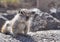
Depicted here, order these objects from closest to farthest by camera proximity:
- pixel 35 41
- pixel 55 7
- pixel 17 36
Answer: pixel 35 41 < pixel 17 36 < pixel 55 7

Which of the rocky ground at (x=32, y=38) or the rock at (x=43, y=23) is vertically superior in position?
the rock at (x=43, y=23)

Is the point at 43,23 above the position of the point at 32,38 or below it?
above

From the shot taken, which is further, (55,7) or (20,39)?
(55,7)

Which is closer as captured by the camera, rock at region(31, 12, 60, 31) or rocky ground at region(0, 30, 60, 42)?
rocky ground at region(0, 30, 60, 42)

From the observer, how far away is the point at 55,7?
9.41 meters

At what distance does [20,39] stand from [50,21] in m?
2.33

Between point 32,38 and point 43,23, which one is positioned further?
point 43,23

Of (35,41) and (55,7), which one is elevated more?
(55,7)

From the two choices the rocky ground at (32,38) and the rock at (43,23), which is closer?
the rocky ground at (32,38)

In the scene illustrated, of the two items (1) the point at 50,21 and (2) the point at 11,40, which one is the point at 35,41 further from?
(1) the point at 50,21

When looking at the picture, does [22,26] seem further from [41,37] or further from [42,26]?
Answer: [42,26]

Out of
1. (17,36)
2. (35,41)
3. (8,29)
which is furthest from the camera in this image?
(8,29)

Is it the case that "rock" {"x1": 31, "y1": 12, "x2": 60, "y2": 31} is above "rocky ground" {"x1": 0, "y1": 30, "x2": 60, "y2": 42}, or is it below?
above

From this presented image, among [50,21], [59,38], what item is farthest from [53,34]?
[50,21]
